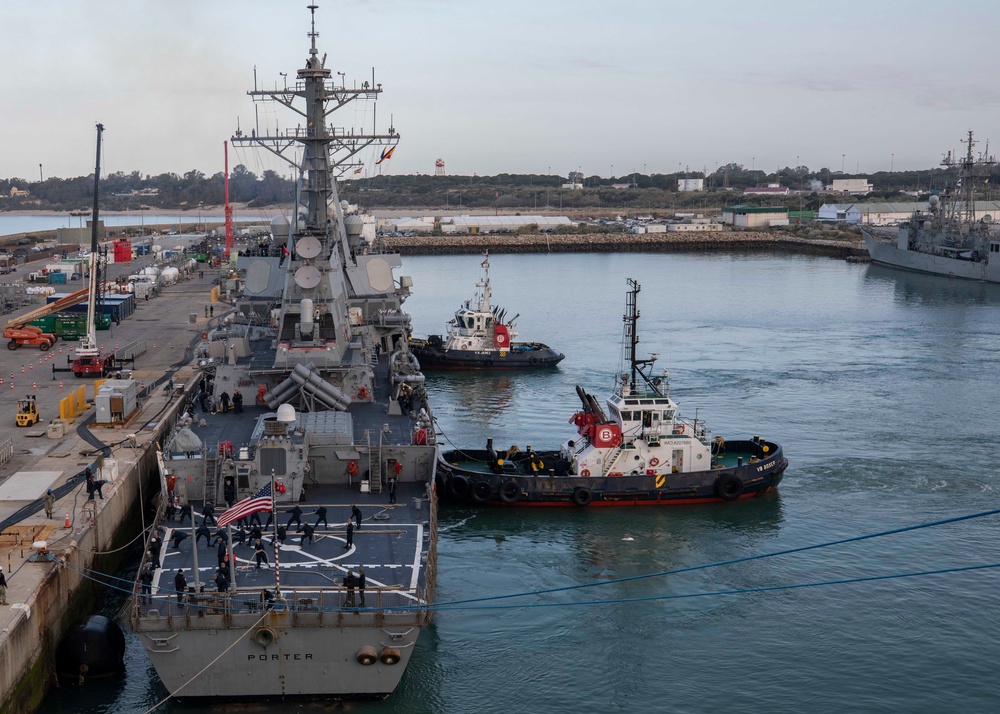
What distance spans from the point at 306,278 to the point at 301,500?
9676 mm

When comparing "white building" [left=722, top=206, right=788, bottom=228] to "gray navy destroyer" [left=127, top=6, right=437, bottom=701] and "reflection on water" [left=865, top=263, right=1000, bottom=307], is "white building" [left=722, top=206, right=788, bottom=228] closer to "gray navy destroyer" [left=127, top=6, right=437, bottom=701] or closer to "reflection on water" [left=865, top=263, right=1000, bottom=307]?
"reflection on water" [left=865, top=263, right=1000, bottom=307]

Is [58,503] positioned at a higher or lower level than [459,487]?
higher

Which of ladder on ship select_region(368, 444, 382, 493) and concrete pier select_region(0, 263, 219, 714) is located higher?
ladder on ship select_region(368, 444, 382, 493)

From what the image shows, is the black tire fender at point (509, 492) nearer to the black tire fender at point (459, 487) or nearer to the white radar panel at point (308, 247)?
the black tire fender at point (459, 487)

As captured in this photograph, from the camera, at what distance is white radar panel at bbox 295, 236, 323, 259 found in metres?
34.2

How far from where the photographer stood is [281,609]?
2059cm

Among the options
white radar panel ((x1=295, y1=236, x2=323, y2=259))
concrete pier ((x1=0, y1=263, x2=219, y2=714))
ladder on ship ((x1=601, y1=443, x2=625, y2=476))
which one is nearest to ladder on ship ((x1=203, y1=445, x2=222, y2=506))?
concrete pier ((x1=0, y1=263, x2=219, y2=714))

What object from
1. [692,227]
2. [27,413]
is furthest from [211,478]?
[692,227]

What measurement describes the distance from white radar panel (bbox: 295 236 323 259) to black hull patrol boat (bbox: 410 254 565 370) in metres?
25.8

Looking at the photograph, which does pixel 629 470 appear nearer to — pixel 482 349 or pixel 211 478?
pixel 211 478

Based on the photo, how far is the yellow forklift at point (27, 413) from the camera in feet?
121

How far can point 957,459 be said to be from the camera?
40.7 metres

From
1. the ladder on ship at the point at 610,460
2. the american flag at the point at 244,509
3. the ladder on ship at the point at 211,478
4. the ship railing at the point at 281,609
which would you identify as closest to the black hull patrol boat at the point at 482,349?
the ladder on ship at the point at 610,460

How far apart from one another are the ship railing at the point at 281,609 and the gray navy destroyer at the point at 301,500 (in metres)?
0.03
